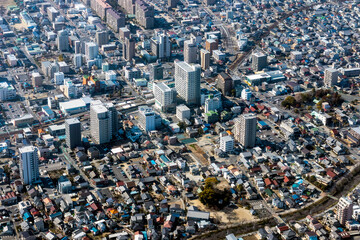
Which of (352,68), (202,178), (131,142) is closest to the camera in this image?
(202,178)

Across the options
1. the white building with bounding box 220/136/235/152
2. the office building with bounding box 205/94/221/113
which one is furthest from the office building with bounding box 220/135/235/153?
the office building with bounding box 205/94/221/113

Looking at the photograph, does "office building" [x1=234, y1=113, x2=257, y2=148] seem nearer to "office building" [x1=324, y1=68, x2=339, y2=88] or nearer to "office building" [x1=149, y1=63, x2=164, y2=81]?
"office building" [x1=149, y1=63, x2=164, y2=81]

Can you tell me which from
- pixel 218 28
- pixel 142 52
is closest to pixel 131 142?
pixel 142 52

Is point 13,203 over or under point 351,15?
under

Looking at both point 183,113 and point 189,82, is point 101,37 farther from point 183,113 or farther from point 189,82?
point 183,113

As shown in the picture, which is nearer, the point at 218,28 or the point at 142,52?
the point at 142,52

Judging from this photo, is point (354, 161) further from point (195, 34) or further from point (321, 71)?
point (195, 34)

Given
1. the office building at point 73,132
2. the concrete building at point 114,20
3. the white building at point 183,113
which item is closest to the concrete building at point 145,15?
the concrete building at point 114,20
